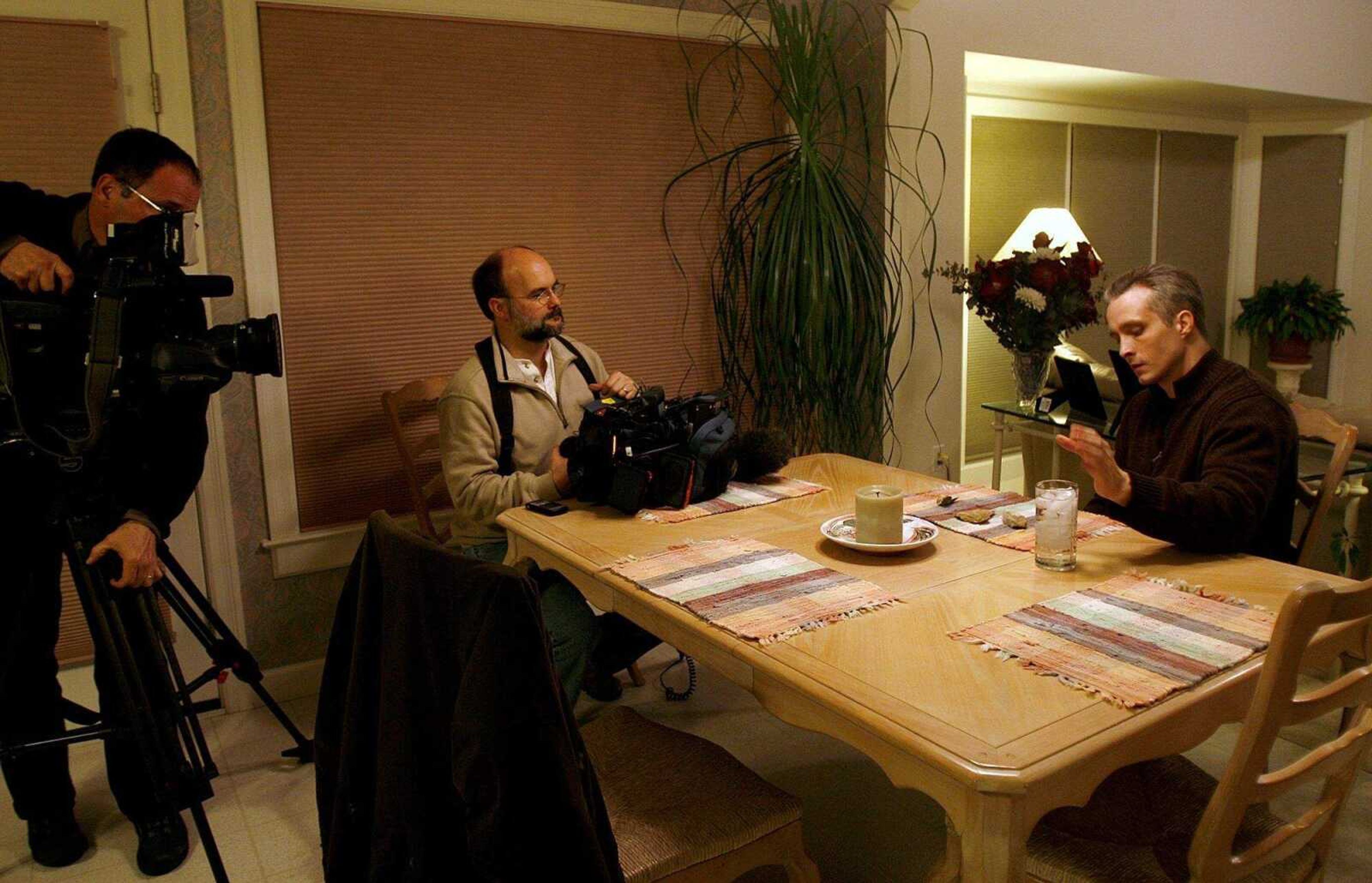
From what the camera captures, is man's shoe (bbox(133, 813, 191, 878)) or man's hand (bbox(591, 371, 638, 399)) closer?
Answer: man's shoe (bbox(133, 813, 191, 878))

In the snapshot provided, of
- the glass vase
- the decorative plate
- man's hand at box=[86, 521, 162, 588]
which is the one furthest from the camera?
the glass vase

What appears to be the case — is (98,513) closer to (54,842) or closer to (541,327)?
(54,842)

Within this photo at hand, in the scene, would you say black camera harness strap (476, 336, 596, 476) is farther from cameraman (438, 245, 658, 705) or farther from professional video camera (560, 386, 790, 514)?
professional video camera (560, 386, 790, 514)

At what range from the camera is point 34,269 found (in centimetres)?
194

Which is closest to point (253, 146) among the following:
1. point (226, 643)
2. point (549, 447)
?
point (549, 447)

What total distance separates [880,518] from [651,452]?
1.93ft

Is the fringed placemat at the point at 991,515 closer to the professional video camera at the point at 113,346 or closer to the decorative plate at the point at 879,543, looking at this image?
the decorative plate at the point at 879,543

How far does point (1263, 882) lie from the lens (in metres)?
1.41

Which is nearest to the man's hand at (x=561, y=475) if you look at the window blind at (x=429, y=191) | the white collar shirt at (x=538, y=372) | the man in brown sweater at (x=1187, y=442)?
the white collar shirt at (x=538, y=372)

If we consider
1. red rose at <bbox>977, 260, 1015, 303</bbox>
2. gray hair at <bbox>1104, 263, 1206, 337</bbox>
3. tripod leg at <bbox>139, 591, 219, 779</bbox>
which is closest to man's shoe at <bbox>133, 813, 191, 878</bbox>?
tripod leg at <bbox>139, 591, 219, 779</bbox>

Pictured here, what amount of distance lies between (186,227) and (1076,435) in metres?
1.80

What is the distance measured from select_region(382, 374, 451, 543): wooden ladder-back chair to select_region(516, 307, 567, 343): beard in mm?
445

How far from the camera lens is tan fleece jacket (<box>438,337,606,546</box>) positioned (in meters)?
2.40

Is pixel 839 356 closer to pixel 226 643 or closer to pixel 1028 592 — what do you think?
pixel 1028 592
